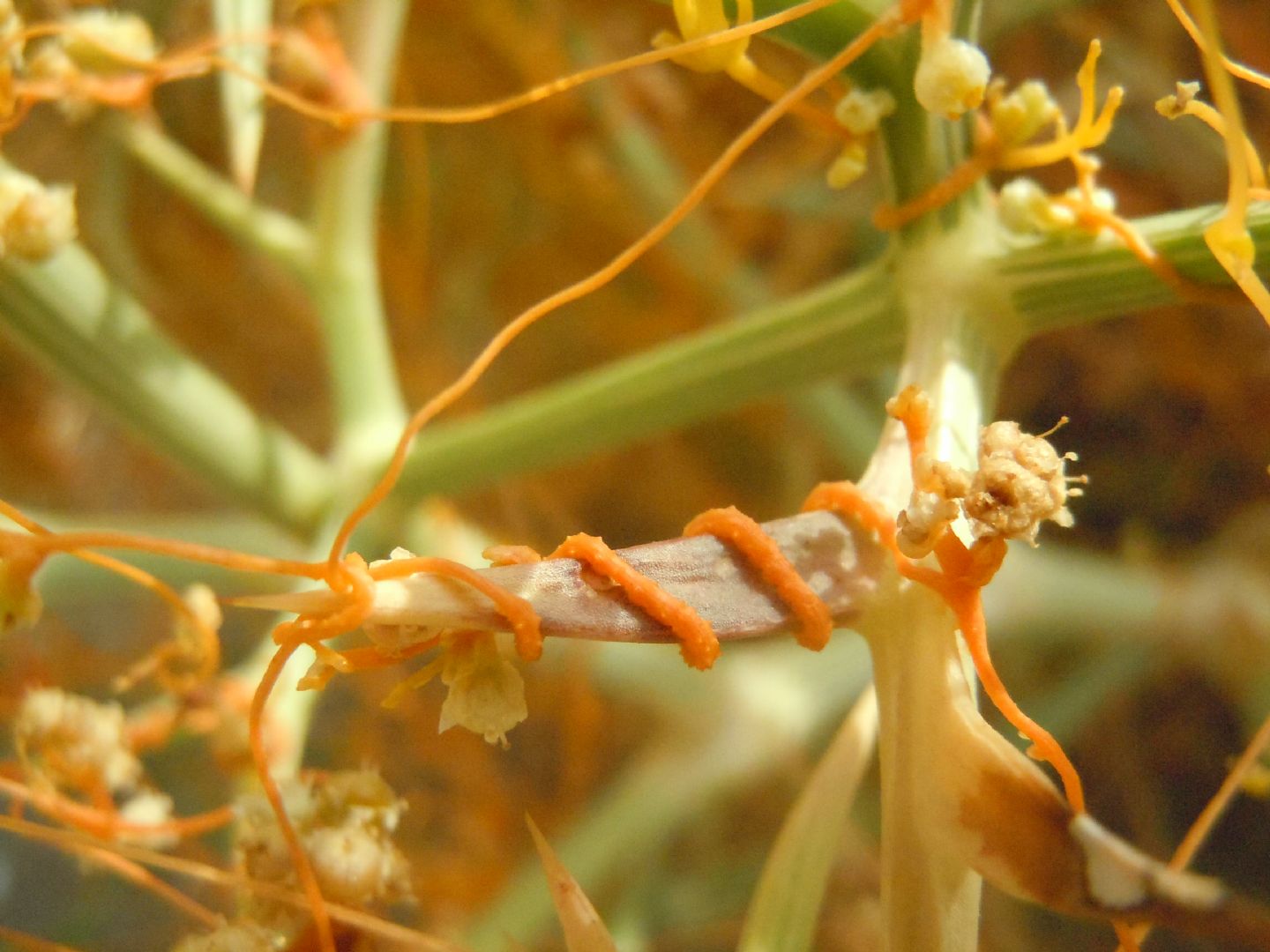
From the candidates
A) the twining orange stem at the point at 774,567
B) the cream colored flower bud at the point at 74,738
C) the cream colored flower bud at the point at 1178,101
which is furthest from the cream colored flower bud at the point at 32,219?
the cream colored flower bud at the point at 1178,101

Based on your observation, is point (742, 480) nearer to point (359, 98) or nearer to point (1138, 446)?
point (1138, 446)

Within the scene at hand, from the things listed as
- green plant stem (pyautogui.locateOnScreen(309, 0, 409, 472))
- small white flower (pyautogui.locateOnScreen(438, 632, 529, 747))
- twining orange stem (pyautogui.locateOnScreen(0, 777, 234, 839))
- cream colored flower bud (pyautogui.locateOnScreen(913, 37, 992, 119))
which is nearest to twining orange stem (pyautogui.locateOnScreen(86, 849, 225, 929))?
twining orange stem (pyautogui.locateOnScreen(0, 777, 234, 839))

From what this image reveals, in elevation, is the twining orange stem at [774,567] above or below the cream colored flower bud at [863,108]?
below

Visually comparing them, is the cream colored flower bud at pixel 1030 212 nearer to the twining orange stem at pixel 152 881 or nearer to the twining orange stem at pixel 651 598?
the twining orange stem at pixel 651 598

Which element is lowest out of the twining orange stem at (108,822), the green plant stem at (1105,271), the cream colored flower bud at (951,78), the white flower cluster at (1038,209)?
the twining orange stem at (108,822)

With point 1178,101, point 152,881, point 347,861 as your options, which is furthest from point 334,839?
point 1178,101

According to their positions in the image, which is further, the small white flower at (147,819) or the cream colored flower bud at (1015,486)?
the small white flower at (147,819)
